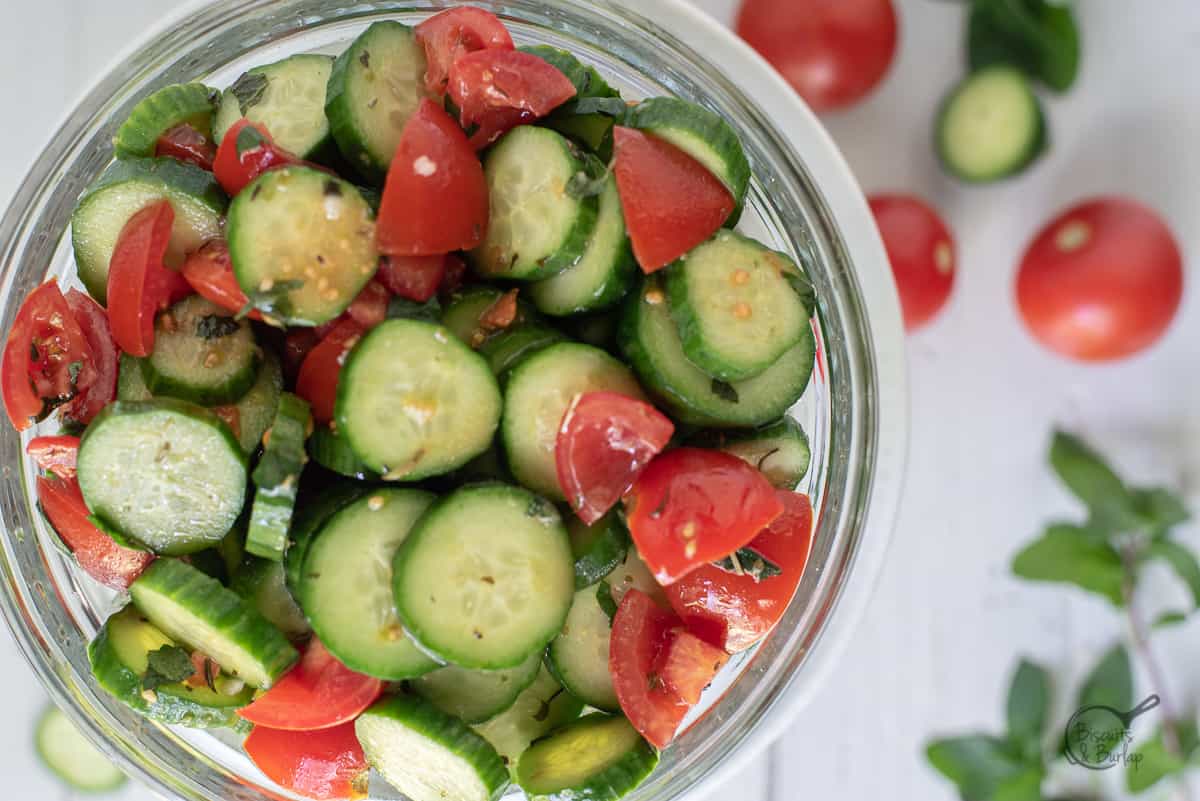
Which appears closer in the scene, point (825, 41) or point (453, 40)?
point (453, 40)

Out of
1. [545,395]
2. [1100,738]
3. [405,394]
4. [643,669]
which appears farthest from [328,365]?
[1100,738]

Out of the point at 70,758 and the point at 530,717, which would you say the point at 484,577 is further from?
the point at 70,758

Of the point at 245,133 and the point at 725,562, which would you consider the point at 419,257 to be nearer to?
the point at 245,133

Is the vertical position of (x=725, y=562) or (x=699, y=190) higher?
(x=699, y=190)

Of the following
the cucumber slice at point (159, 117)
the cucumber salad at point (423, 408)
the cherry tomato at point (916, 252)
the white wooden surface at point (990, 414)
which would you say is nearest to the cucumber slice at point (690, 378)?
the cucumber salad at point (423, 408)

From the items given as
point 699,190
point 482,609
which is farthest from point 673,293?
point 482,609

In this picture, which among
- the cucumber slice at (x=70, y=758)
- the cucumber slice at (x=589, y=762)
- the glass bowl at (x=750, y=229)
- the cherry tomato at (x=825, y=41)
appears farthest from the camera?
the cherry tomato at (x=825, y=41)

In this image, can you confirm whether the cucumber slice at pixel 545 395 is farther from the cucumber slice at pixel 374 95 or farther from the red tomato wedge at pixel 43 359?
the red tomato wedge at pixel 43 359
